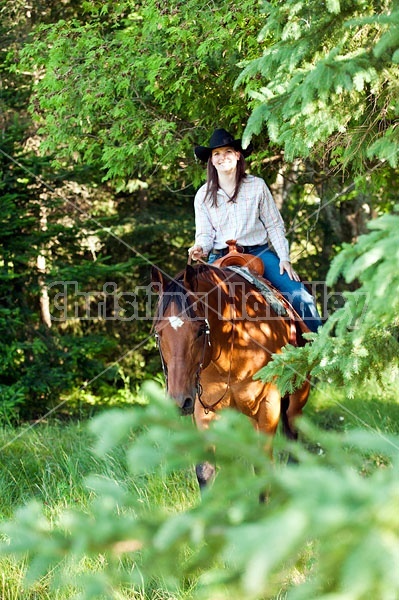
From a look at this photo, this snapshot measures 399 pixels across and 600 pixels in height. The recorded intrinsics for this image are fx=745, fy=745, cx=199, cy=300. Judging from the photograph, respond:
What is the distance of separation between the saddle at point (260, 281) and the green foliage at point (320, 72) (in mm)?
1638

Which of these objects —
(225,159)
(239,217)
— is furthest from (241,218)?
(225,159)

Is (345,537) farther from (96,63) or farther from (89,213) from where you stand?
(89,213)

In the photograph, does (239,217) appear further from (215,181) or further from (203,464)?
(203,464)

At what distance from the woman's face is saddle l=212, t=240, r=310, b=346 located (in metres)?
0.65

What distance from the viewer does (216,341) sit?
5195 millimetres

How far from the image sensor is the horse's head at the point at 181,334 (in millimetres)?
4660

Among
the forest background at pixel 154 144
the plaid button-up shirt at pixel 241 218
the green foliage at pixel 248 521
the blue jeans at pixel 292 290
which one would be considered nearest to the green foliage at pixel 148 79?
the forest background at pixel 154 144

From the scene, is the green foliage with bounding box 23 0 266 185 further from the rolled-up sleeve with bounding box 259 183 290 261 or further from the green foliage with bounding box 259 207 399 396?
the green foliage with bounding box 259 207 399 396

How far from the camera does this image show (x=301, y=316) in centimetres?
625

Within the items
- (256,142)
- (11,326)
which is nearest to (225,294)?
(256,142)

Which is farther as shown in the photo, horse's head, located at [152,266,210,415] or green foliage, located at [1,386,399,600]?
horse's head, located at [152,266,210,415]

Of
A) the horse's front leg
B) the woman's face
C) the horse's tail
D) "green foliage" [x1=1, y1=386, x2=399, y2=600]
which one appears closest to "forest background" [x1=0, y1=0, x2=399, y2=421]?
the woman's face

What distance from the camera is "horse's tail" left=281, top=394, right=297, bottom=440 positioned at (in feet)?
21.5

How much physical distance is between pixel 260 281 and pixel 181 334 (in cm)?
A: 130
